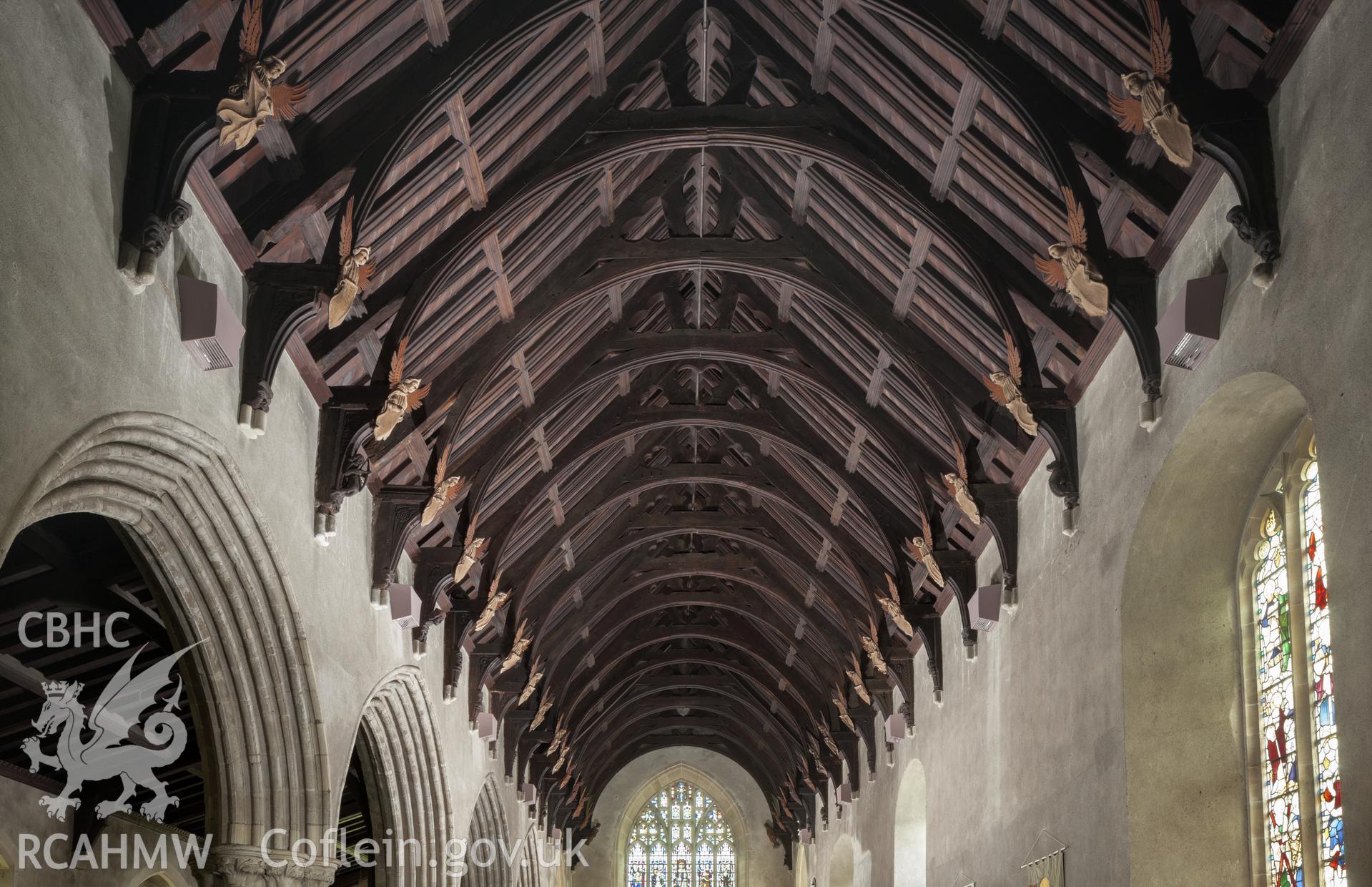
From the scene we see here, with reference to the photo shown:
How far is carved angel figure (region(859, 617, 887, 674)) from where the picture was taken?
20178mm

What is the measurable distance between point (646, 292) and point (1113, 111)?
28.8 ft

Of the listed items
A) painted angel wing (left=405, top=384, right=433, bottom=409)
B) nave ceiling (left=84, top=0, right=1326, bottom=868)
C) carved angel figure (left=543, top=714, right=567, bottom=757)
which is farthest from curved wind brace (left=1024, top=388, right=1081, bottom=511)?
carved angel figure (left=543, top=714, right=567, bottom=757)

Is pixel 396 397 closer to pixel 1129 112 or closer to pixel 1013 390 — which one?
pixel 1013 390

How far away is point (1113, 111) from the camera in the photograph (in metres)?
8.66

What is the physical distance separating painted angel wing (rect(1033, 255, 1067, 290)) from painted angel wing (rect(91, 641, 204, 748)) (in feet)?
29.1

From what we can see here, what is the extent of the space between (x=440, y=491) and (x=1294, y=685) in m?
8.03

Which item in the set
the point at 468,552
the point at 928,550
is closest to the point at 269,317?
the point at 468,552

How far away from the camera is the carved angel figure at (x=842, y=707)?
24750mm

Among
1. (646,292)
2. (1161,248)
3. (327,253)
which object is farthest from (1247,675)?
(646,292)

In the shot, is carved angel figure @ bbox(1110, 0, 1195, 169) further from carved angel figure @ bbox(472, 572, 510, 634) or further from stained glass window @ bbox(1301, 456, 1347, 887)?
carved angel figure @ bbox(472, 572, 510, 634)

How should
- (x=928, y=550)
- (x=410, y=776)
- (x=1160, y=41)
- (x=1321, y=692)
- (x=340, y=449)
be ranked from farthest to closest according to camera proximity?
(x=410, y=776) < (x=928, y=550) < (x=340, y=449) < (x=1321, y=692) < (x=1160, y=41)

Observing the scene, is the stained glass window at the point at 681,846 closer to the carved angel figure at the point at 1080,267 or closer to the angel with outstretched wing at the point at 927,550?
the angel with outstretched wing at the point at 927,550

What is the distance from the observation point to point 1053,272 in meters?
10.2

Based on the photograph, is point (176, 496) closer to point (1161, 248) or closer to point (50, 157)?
point (50, 157)
